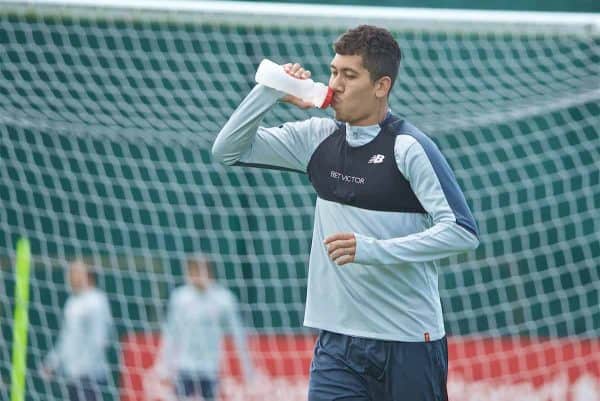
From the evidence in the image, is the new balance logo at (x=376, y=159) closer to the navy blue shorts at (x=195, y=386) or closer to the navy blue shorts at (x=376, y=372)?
the navy blue shorts at (x=376, y=372)

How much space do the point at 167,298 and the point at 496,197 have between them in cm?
251

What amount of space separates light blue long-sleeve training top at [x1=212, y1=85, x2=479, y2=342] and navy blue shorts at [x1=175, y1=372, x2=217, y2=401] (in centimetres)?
392

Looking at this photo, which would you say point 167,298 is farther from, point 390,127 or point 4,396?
point 390,127

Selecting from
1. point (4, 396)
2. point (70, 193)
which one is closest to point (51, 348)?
point (4, 396)

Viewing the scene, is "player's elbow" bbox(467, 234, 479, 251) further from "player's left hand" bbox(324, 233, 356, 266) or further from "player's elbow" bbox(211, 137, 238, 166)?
"player's elbow" bbox(211, 137, 238, 166)

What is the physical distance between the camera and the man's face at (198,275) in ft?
26.5

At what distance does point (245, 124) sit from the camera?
3.87 m

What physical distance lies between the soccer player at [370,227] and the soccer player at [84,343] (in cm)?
429

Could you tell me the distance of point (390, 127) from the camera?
3896 millimetres

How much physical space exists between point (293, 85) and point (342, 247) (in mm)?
572

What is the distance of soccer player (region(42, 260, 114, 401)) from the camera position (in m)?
7.96

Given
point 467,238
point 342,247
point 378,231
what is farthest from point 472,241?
point 342,247

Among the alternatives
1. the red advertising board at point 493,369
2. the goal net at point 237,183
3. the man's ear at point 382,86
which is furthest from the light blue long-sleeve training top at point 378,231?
the goal net at point 237,183

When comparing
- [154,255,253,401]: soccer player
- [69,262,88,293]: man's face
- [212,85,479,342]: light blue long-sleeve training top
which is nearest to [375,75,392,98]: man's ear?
[212,85,479,342]: light blue long-sleeve training top
